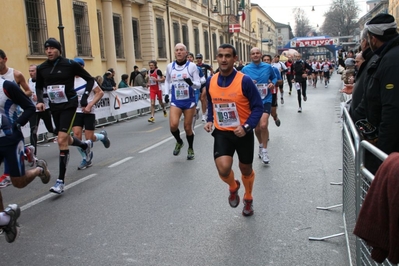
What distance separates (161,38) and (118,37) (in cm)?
535

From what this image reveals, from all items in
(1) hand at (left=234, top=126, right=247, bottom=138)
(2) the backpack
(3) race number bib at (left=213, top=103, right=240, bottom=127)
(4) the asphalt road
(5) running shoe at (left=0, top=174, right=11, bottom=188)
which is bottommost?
(4) the asphalt road

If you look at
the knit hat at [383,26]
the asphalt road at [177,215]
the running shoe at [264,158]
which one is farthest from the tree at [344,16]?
the knit hat at [383,26]

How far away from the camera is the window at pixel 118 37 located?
25703 millimetres

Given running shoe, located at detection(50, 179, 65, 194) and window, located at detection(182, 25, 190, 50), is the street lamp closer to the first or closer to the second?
window, located at detection(182, 25, 190, 50)

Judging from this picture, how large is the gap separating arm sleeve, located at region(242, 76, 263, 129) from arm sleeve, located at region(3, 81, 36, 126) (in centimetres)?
230

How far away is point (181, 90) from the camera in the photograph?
8.55 m

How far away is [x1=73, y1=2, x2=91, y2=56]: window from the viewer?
20.6m

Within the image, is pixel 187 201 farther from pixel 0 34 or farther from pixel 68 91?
pixel 0 34

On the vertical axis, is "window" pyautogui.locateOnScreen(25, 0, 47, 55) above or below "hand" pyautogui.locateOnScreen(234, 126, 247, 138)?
above

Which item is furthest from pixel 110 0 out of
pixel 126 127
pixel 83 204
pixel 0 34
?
pixel 83 204

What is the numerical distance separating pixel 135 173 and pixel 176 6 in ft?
92.9

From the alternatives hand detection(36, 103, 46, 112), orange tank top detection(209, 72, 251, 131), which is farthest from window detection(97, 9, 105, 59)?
orange tank top detection(209, 72, 251, 131)

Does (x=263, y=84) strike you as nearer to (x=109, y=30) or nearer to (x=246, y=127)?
(x=246, y=127)

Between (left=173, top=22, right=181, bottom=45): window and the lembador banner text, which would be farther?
(left=173, top=22, right=181, bottom=45): window
